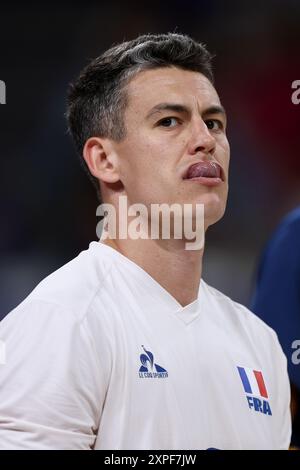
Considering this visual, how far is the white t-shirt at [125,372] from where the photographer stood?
1.42m

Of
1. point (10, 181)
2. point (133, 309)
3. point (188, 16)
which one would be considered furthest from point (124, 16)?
point (133, 309)

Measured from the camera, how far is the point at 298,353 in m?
2.25

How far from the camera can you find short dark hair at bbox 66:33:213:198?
5.86ft

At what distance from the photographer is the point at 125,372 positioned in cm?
150

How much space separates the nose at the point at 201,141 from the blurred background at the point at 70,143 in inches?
62.0

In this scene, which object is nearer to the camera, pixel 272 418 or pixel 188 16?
pixel 272 418

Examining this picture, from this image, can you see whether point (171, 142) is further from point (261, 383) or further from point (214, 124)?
point (261, 383)

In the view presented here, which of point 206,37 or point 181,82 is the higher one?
point 206,37

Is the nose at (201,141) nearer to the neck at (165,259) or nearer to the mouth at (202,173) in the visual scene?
the mouth at (202,173)

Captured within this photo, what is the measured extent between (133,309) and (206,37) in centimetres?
270

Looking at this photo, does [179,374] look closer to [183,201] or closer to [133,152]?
[183,201]

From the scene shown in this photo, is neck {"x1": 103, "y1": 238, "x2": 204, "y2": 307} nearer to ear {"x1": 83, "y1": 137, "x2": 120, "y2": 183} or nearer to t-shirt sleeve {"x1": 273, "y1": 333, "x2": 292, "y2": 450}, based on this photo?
ear {"x1": 83, "y1": 137, "x2": 120, "y2": 183}

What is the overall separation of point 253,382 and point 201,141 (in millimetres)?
543

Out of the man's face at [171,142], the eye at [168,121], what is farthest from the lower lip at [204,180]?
the eye at [168,121]
